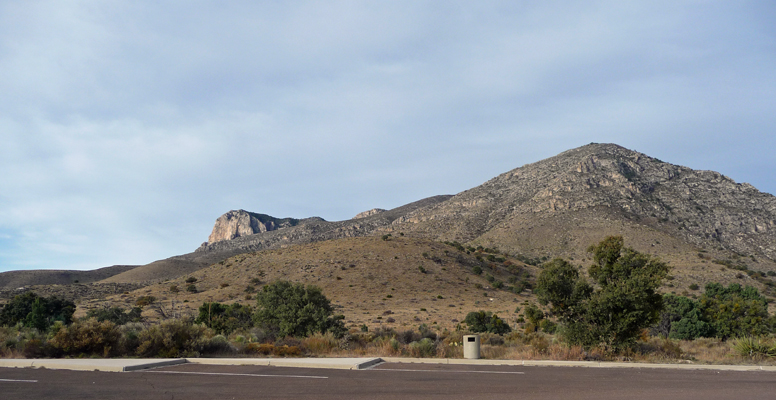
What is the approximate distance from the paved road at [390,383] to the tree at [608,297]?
340 cm

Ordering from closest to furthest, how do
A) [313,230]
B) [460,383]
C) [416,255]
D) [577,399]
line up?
[577,399] → [460,383] → [416,255] → [313,230]

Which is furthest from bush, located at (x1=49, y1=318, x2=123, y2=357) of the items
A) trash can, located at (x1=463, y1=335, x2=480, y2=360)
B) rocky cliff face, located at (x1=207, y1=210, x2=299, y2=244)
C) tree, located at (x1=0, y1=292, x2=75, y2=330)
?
rocky cliff face, located at (x1=207, y1=210, x2=299, y2=244)

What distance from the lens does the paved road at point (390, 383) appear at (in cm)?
998

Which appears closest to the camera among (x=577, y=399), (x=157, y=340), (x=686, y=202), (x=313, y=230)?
(x=577, y=399)

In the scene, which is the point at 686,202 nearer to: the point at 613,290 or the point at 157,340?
the point at 613,290

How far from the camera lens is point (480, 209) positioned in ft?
318

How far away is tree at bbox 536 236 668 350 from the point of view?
58.2 ft

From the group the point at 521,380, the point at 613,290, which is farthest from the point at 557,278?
the point at 521,380

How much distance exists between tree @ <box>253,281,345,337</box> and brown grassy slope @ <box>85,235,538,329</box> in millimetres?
10954

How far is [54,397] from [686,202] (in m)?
95.0

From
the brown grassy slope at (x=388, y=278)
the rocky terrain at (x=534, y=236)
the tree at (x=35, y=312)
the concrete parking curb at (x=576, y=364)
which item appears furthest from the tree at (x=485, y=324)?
the tree at (x=35, y=312)

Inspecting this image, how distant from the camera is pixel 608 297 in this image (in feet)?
58.5

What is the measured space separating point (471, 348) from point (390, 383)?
7.10 m

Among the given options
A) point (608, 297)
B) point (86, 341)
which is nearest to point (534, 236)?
point (608, 297)
